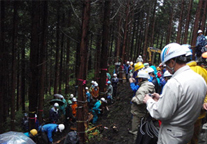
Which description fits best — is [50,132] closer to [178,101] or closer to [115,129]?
[115,129]

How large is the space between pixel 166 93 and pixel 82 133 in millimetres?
5962

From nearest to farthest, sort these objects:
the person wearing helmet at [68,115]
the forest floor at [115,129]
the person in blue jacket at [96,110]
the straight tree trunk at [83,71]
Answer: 1. the straight tree trunk at [83,71]
2. the forest floor at [115,129]
3. the person in blue jacket at [96,110]
4. the person wearing helmet at [68,115]

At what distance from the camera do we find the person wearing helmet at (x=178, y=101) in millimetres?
2031

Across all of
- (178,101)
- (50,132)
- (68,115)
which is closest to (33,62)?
(50,132)

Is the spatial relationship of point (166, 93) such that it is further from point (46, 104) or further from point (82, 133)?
point (46, 104)

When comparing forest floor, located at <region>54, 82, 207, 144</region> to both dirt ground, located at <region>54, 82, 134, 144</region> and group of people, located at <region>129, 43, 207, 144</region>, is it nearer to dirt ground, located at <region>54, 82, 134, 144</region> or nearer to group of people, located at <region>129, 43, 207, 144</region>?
dirt ground, located at <region>54, 82, 134, 144</region>

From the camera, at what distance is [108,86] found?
13.8 m

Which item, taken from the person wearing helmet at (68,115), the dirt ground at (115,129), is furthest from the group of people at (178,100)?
the person wearing helmet at (68,115)

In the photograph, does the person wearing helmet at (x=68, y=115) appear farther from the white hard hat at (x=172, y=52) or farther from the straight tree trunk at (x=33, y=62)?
the white hard hat at (x=172, y=52)

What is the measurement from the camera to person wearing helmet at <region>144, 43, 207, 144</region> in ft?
6.66

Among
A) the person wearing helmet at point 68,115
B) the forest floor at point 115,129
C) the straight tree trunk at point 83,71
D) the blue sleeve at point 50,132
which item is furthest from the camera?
the person wearing helmet at point 68,115

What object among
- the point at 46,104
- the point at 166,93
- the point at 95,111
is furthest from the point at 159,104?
the point at 46,104

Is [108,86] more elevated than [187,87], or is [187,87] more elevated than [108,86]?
[187,87]

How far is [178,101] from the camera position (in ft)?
6.64
